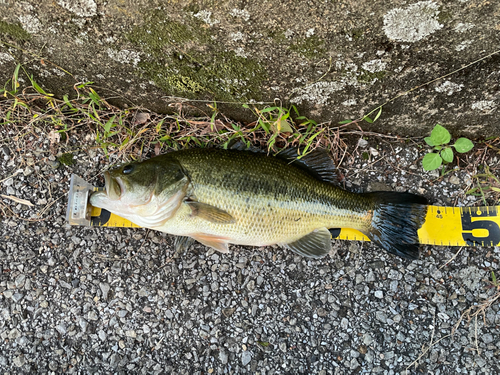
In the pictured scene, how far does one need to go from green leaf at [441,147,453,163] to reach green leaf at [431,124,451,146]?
111mm

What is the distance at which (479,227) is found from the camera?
8.47 ft

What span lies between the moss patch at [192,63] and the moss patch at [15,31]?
2.41 ft

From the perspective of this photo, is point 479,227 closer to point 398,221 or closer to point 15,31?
point 398,221

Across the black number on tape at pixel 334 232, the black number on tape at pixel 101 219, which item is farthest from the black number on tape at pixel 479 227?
Answer: the black number on tape at pixel 101 219

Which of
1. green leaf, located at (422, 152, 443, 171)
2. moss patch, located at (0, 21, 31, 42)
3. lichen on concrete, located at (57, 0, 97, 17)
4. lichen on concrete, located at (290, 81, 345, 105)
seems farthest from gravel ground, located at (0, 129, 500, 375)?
lichen on concrete, located at (57, 0, 97, 17)

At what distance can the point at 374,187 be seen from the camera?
2.70m

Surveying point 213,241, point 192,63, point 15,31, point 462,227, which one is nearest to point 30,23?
point 15,31

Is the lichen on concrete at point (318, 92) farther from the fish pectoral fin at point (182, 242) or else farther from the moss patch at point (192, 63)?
the fish pectoral fin at point (182, 242)

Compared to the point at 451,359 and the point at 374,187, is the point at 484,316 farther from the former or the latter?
the point at 374,187

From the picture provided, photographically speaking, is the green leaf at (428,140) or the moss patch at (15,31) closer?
the moss patch at (15,31)

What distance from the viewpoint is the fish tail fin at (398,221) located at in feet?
8.07

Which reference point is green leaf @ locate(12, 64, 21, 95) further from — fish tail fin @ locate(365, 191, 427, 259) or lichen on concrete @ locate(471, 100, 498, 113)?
lichen on concrete @ locate(471, 100, 498, 113)

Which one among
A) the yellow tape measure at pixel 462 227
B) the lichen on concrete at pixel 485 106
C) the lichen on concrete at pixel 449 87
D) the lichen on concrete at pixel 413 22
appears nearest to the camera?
the lichen on concrete at pixel 413 22

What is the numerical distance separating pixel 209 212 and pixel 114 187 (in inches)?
27.1
